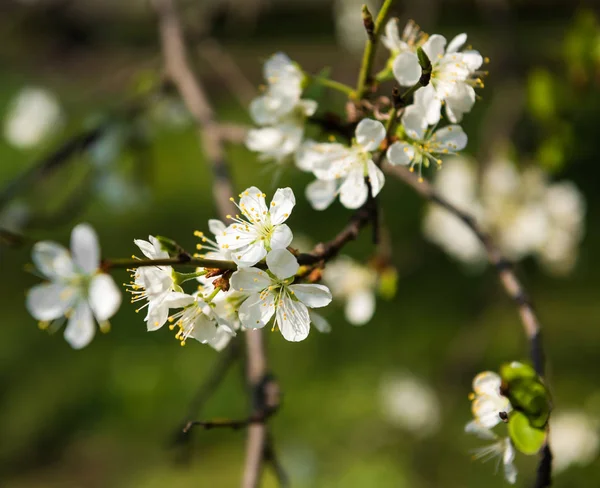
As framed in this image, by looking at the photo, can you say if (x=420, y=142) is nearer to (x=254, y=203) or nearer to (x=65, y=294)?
(x=254, y=203)

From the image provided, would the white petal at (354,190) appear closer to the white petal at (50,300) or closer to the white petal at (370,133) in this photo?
the white petal at (370,133)

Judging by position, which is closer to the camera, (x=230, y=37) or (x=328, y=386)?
(x=328, y=386)

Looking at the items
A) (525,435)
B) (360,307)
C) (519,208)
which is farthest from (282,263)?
(519,208)

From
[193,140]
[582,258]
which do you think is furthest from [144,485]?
[193,140]

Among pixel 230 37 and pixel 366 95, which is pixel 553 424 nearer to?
pixel 366 95

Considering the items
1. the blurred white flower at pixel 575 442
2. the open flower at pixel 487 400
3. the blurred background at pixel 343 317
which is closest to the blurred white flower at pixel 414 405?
the blurred background at pixel 343 317

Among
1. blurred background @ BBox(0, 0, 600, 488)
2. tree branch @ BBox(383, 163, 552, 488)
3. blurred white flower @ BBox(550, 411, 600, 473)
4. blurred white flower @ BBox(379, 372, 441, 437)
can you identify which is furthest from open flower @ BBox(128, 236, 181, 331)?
blurred white flower @ BBox(379, 372, 441, 437)
